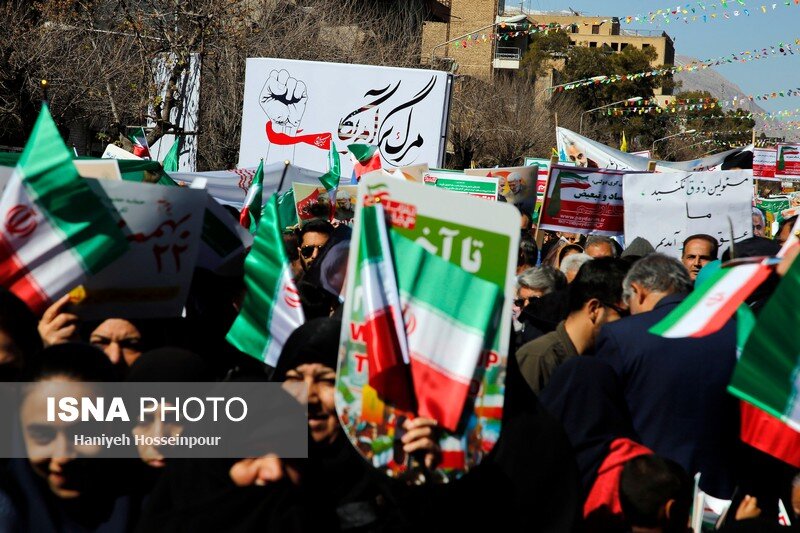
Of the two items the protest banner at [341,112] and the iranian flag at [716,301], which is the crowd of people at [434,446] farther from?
the protest banner at [341,112]

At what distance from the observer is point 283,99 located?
14047 millimetres

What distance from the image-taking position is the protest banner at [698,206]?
29.9 ft

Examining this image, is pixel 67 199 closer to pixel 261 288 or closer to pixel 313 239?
pixel 261 288

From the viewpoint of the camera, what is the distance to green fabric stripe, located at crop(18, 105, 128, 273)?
366cm

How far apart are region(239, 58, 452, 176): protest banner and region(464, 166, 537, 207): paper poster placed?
0.98 m

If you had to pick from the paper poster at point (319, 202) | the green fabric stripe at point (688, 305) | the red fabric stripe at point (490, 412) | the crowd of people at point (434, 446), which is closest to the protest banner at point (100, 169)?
the crowd of people at point (434, 446)

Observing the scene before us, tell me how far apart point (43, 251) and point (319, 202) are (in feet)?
22.5

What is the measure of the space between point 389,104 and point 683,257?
19.4ft

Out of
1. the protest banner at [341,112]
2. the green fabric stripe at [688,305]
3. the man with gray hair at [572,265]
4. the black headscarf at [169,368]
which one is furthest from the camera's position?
the protest banner at [341,112]

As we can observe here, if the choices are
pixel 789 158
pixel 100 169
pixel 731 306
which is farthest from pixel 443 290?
pixel 789 158

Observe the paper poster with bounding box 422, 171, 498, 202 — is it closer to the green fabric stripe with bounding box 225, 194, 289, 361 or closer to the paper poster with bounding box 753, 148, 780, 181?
the green fabric stripe with bounding box 225, 194, 289, 361

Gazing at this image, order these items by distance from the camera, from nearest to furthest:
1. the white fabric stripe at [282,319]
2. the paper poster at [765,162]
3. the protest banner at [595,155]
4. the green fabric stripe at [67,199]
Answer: the green fabric stripe at [67,199]
the white fabric stripe at [282,319]
the protest banner at [595,155]
the paper poster at [765,162]

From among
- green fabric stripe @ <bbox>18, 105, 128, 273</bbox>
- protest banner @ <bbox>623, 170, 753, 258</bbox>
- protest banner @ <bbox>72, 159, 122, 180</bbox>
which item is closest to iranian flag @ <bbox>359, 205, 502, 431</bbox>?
green fabric stripe @ <bbox>18, 105, 128, 273</bbox>

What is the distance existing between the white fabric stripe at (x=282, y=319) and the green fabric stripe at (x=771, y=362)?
1817 mm
